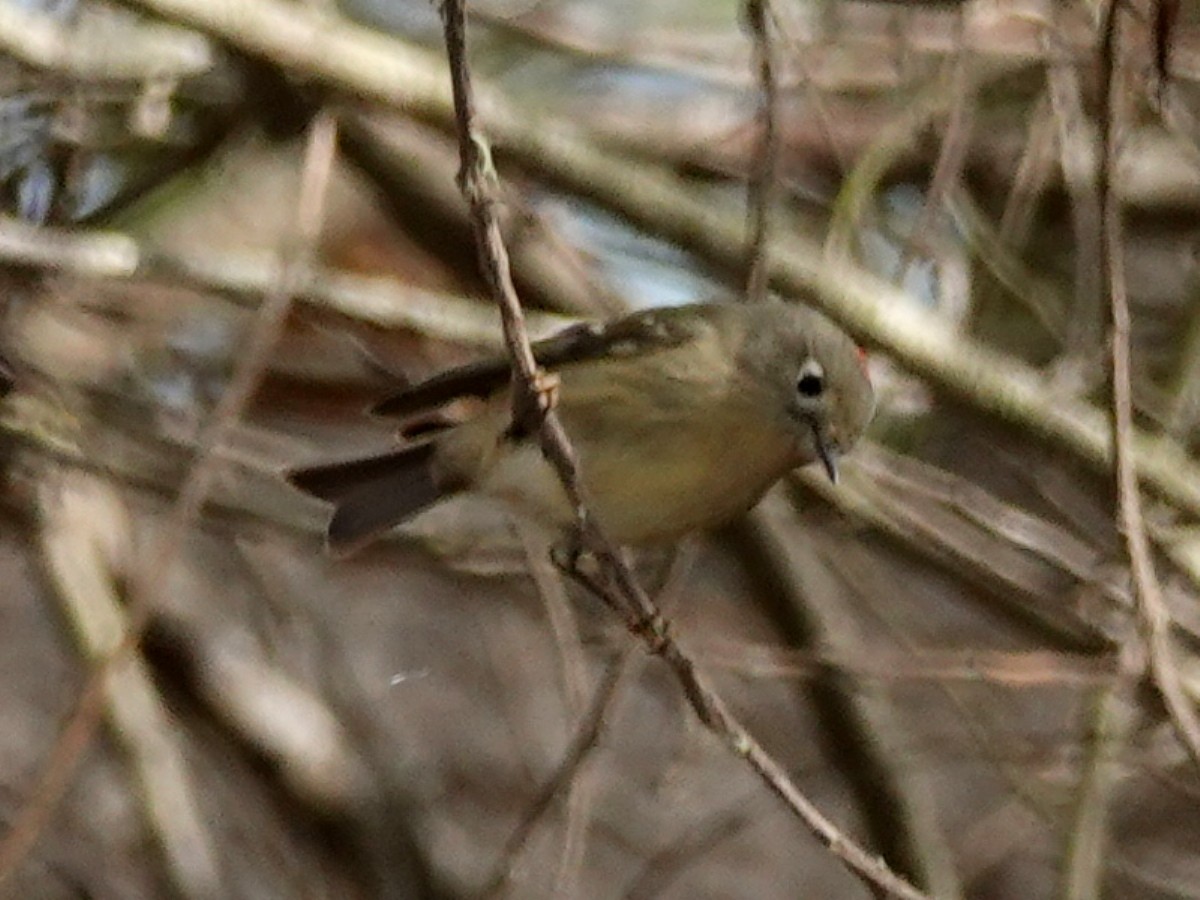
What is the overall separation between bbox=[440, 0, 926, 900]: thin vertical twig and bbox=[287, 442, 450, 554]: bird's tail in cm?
70

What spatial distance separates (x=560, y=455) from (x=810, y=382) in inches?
47.0

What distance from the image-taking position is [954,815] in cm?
522

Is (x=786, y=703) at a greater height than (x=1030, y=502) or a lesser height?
lesser

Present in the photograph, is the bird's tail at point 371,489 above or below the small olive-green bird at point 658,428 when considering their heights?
below

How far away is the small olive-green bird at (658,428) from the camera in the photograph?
323 cm

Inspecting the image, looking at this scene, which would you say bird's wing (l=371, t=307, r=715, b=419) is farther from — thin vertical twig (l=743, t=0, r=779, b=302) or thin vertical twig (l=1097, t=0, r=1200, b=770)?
thin vertical twig (l=1097, t=0, r=1200, b=770)

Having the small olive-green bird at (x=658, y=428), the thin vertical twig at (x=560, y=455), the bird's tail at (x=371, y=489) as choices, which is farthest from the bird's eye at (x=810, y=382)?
the thin vertical twig at (x=560, y=455)

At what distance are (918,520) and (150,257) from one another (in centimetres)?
138

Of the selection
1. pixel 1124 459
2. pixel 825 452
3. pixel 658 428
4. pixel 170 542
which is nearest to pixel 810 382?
pixel 825 452

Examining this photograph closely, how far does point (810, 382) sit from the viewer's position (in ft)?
10.8

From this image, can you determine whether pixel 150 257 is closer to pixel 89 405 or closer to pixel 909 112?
pixel 89 405

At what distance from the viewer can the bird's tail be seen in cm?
327

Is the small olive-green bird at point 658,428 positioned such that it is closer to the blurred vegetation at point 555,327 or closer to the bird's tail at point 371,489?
the bird's tail at point 371,489

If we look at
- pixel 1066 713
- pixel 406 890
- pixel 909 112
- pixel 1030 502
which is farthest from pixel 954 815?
pixel 909 112
